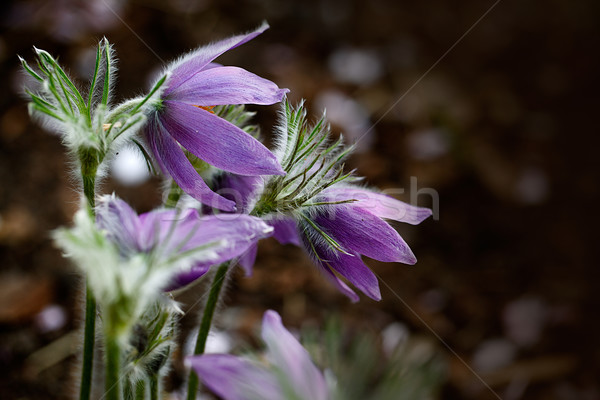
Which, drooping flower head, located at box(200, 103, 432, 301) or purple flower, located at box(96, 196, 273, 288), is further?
drooping flower head, located at box(200, 103, 432, 301)

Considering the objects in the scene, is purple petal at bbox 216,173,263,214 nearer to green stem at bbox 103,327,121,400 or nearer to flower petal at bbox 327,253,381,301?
flower petal at bbox 327,253,381,301

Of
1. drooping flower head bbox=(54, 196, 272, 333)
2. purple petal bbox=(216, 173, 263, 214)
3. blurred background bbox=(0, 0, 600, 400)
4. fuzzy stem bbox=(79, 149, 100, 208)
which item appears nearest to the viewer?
drooping flower head bbox=(54, 196, 272, 333)

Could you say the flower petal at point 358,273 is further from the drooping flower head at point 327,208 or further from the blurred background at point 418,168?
the blurred background at point 418,168

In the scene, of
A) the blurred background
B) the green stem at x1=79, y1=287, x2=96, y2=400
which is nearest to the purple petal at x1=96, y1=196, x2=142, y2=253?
the green stem at x1=79, y1=287, x2=96, y2=400

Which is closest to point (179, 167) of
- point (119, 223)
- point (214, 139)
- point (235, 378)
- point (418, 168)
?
point (214, 139)

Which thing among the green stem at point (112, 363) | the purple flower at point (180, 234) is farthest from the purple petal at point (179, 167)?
the green stem at point (112, 363)

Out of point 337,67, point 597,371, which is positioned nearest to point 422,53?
point 337,67

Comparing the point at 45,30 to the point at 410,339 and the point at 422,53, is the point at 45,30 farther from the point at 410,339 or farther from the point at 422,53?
the point at 410,339

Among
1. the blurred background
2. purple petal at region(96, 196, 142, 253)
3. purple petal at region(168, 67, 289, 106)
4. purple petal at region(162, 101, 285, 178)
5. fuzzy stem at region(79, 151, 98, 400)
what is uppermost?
purple petal at region(168, 67, 289, 106)

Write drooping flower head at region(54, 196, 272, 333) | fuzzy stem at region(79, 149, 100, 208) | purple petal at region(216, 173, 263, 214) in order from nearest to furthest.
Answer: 1. drooping flower head at region(54, 196, 272, 333)
2. fuzzy stem at region(79, 149, 100, 208)
3. purple petal at region(216, 173, 263, 214)
